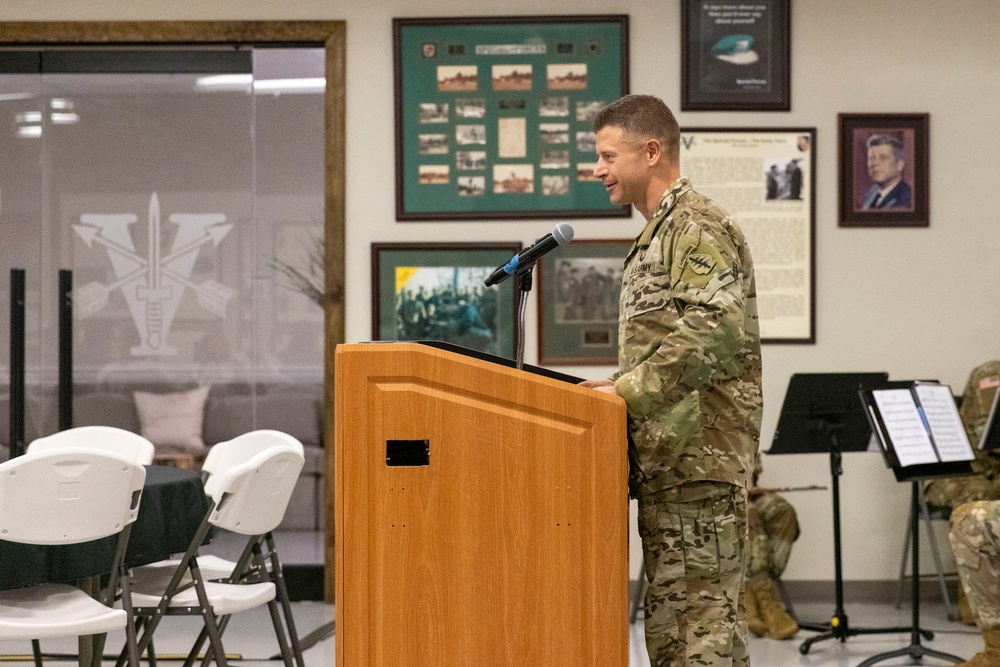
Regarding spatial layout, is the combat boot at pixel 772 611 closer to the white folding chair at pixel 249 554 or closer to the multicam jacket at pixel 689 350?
the white folding chair at pixel 249 554

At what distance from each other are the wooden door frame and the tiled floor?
571 mm

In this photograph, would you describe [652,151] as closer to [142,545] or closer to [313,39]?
[142,545]

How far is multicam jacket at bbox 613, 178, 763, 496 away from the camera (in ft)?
6.91

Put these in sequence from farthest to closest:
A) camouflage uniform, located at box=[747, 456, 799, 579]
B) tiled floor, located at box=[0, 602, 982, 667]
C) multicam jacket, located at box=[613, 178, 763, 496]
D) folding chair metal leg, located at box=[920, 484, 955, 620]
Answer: folding chair metal leg, located at box=[920, 484, 955, 620]
camouflage uniform, located at box=[747, 456, 799, 579]
tiled floor, located at box=[0, 602, 982, 667]
multicam jacket, located at box=[613, 178, 763, 496]

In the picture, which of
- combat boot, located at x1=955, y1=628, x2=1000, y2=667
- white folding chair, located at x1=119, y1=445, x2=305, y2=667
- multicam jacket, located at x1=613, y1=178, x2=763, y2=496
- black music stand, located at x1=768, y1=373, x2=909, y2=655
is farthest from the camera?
black music stand, located at x1=768, y1=373, x2=909, y2=655

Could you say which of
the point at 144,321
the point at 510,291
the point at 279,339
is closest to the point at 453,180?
the point at 510,291

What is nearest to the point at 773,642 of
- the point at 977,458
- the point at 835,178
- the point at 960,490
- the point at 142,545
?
the point at 960,490

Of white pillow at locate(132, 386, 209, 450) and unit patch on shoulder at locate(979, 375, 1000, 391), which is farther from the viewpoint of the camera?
white pillow at locate(132, 386, 209, 450)

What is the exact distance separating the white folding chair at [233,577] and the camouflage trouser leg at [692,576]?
4.46 feet

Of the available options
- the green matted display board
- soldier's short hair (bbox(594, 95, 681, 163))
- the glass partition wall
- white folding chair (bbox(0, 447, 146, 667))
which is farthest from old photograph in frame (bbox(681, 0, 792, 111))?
white folding chair (bbox(0, 447, 146, 667))

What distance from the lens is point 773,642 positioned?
A: 4.30 metres

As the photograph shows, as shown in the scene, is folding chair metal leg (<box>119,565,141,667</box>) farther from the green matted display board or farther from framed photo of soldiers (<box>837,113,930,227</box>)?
framed photo of soldiers (<box>837,113,930,227</box>)

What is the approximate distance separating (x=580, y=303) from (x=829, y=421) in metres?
1.33

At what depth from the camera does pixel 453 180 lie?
4.98 m
